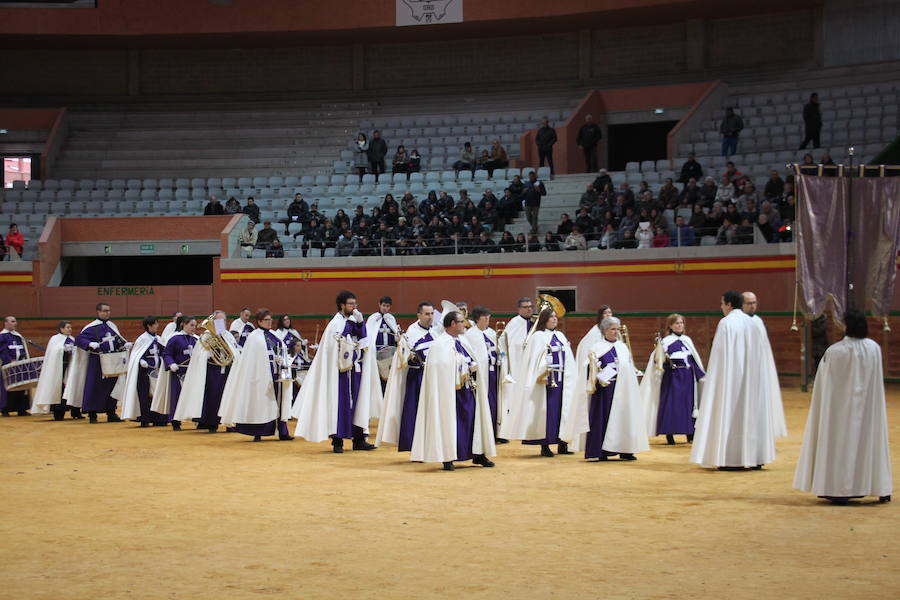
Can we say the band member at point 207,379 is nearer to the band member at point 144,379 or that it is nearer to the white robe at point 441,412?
→ the band member at point 144,379

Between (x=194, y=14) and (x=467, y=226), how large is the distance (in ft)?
50.9

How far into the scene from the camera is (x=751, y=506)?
10367 millimetres

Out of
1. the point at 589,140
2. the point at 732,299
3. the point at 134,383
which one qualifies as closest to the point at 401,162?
the point at 589,140

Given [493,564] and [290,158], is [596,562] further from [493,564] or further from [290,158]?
[290,158]

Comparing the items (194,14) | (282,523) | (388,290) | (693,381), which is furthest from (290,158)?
(282,523)

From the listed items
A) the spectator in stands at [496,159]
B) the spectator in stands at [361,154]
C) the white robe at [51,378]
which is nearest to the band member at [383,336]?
the white robe at [51,378]

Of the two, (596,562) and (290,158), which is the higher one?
(290,158)

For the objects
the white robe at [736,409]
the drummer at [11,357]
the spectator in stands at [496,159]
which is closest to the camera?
the white robe at [736,409]

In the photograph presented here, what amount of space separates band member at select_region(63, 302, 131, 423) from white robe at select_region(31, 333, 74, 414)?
0.49 m

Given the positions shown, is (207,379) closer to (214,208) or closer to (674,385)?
(674,385)

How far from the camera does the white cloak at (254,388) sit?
1705 centimetres

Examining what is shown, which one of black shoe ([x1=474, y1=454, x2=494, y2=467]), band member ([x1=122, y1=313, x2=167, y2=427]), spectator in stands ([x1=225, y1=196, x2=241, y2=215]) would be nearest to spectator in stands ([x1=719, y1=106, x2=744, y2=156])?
spectator in stands ([x1=225, y1=196, x2=241, y2=215])

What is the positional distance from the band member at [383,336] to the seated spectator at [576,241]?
13.0 meters

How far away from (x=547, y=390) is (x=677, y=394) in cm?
198
